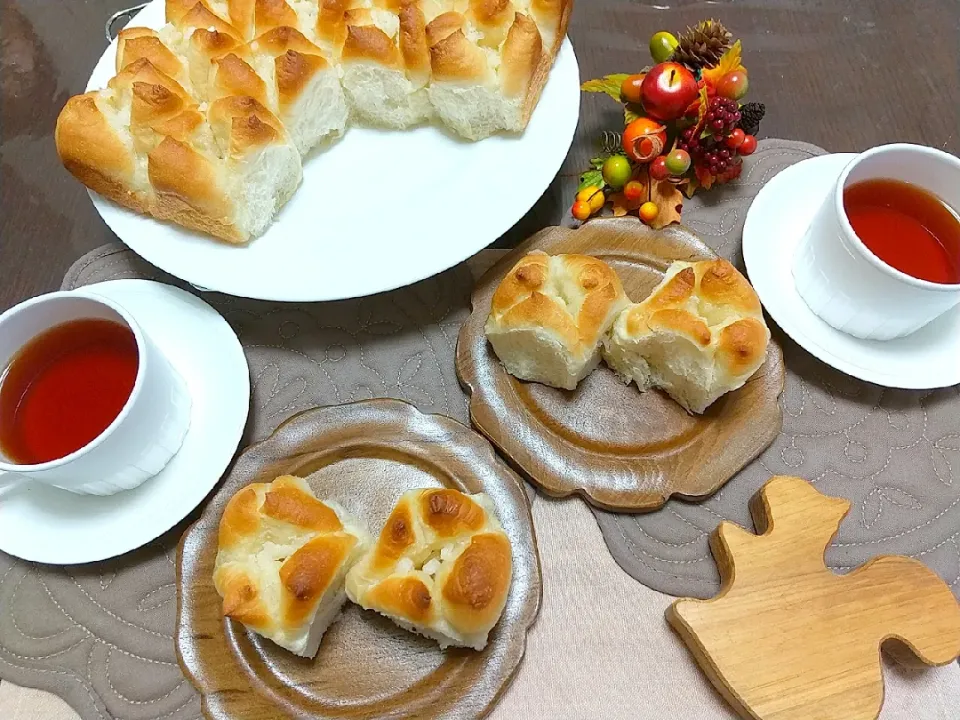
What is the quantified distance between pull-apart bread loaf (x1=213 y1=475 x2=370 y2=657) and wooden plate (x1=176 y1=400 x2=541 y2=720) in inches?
2.6

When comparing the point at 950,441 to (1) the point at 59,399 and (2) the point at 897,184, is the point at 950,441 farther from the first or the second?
(1) the point at 59,399

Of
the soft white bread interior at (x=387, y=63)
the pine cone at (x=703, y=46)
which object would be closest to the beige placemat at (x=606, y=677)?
the soft white bread interior at (x=387, y=63)

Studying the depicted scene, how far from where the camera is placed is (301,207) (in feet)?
4.38

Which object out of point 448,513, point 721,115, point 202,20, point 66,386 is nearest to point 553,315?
point 448,513

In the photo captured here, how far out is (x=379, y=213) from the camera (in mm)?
1325

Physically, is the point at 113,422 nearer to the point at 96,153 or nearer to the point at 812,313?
the point at 96,153

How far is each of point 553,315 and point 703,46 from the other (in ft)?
2.40

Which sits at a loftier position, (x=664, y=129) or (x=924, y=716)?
(x=664, y=129)

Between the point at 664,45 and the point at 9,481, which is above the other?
the point at 664,45

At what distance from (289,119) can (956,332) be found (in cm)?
131

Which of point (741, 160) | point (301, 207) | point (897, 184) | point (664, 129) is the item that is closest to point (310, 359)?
point (301, 207)

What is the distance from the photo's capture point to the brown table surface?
60.7 inches

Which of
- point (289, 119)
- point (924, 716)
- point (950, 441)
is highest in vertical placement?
point (289, 119)

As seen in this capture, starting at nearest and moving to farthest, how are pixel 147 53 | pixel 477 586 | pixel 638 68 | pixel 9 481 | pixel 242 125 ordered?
pixel 477 586 → pixel 9 481 → pixel 242 125 → pixel 147 53 → pixel 638 68
